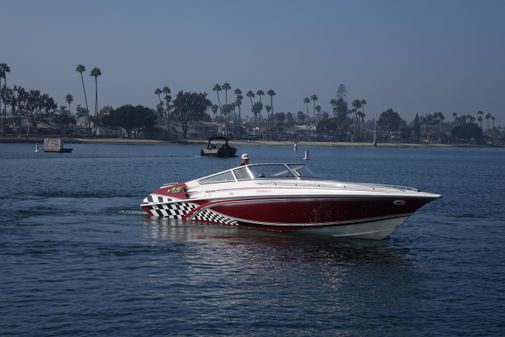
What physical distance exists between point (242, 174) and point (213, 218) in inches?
86.3

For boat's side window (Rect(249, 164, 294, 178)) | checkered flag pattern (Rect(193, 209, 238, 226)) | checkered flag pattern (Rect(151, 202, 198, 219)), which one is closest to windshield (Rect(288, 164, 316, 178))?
boat's side window (Rect(249, 164, 294, 178))

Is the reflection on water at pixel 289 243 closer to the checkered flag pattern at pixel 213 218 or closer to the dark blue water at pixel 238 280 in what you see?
the dark blue water at pixel 238 280

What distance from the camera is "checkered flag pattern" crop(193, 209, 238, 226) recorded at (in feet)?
84.3

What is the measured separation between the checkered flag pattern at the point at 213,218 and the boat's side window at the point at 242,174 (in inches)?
63.7

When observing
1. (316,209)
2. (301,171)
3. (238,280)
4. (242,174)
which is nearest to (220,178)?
(242,174)

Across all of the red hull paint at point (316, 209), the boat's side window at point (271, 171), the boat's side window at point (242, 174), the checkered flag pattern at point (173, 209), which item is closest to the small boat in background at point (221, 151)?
the checkered flag pattern at point (173, 209)

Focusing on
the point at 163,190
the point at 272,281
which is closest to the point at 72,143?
the point at 163,190

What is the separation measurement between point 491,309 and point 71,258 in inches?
449

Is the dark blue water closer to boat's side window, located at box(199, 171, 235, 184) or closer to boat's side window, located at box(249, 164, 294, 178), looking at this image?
boat's side window, located at box(199, 171, 235, 184)

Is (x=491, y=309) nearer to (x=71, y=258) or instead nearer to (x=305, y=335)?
(x=305, y=335)

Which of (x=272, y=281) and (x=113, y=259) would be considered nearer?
(x=272, y=281)

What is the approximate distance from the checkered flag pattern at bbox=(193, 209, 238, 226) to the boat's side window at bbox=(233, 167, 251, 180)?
162 cm

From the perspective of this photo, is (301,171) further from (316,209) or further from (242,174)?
(316,209)

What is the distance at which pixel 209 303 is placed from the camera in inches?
601
